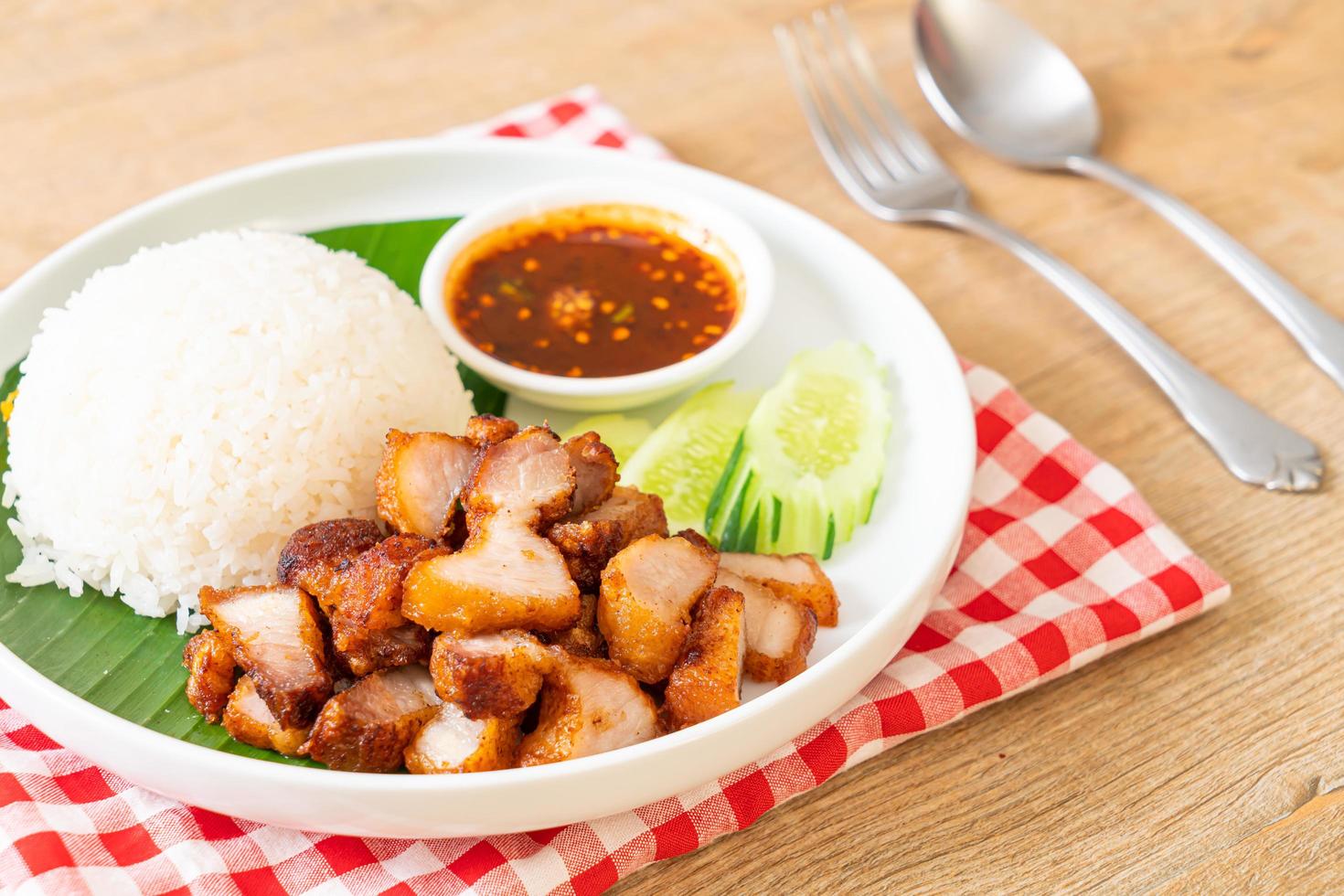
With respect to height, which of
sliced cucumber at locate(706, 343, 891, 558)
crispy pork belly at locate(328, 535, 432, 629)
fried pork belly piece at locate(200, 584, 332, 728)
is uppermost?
crispy pork belly at locate(328, 535, 432, 629)

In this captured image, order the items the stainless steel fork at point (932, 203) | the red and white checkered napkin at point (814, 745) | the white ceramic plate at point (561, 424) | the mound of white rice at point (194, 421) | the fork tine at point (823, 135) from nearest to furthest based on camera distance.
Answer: the white ceramic plate at point (561, 424) → the red and white checkered napkin at point (814, 745) → the mound of white rice at point (194, 421) → the stainless steel fork at point (932, 203) → the fork tine at point (823, 135)

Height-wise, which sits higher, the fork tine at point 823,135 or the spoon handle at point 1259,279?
the fork tine at point 823,135

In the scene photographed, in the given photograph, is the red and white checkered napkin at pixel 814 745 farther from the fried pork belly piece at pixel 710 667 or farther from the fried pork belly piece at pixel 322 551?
the fried pork belly piece at pixel 322 551

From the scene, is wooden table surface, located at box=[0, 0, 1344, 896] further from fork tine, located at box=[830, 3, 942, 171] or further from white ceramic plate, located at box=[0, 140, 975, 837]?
white ceramic plate, located at box=[0, 140, 975, 837]

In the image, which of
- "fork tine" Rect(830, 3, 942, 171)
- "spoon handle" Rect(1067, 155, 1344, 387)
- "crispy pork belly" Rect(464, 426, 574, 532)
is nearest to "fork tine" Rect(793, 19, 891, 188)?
"fork tine" Rect(830, 3, 942, 171)

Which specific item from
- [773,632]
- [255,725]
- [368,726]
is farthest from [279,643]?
[773,632]

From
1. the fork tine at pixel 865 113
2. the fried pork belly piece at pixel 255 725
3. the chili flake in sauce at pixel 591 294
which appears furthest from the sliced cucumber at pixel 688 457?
the fork tine at pixel 865 113

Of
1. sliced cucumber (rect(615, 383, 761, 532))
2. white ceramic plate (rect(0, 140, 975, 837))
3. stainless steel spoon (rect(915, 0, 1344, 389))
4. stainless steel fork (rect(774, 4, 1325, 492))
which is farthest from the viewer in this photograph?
stainless steel spoon (rect(915, 0, 1344, 389))
